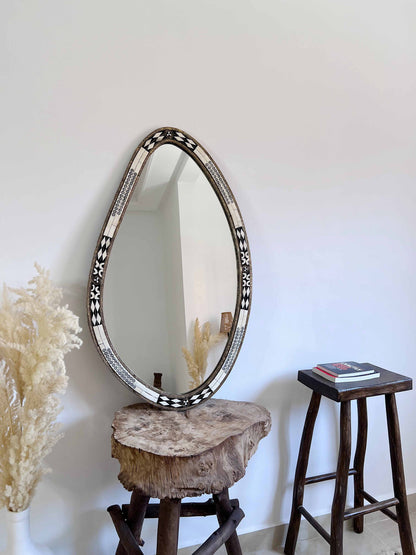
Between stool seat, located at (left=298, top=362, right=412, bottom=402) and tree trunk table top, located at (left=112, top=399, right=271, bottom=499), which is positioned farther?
stool seat, located at (left=298, top=362, right=412, bottom=402)

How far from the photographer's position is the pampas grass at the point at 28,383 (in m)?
1.08

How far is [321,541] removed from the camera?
5.59ft

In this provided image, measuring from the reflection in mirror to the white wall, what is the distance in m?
0.13

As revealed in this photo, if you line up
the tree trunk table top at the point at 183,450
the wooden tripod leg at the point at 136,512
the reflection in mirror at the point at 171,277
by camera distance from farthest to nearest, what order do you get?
the reflection in mirror at the point at 171,277, the wooden tripod leg at the point at 136,512, the tree trunk table top at the point at 183,450

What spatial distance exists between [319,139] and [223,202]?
1.86ft

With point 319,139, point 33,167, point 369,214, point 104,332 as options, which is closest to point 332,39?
point 319,139

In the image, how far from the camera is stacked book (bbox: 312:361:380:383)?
1.42 meters

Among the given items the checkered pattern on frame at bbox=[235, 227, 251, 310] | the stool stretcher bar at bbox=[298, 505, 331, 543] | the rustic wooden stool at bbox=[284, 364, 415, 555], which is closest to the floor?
the rustic wooden stool at bbox=[284, 364, 415, 555]

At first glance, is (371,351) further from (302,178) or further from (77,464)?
(77,464)

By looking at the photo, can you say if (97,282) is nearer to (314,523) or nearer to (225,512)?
(225,512)

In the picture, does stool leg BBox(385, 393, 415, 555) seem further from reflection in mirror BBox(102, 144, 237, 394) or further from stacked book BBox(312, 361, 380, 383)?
reflection in mirror BBox(102, 144, 237, 394)

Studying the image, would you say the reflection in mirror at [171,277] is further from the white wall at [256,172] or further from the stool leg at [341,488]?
the stool leg at [341,488]

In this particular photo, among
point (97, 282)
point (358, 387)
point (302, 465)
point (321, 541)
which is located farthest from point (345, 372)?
point (97, 282)

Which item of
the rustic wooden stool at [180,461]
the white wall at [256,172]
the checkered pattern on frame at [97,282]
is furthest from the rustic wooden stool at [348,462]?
the checkered pattern on frame at [97,282]
